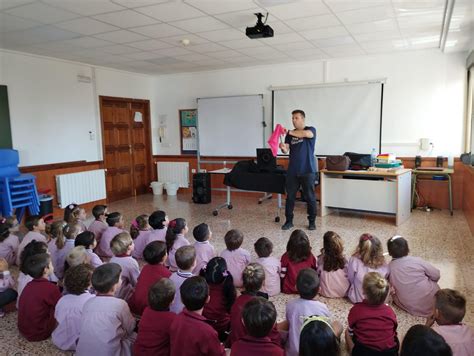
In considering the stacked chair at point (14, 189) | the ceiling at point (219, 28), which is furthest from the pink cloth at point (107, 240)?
the ceiling at point (219, 28)

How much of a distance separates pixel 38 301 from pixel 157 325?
956mm

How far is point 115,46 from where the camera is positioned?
544 centimetres

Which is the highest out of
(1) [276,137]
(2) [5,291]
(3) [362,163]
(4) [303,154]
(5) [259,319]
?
(1) [276,137]

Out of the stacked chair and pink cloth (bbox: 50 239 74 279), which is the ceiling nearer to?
the stacked chair

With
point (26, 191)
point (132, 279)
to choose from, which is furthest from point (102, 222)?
point (26, 191)

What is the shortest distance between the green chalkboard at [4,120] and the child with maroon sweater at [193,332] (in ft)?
16.0

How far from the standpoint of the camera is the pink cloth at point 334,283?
2.92 metres

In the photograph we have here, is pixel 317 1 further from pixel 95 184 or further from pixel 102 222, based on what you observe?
pixel 95 184

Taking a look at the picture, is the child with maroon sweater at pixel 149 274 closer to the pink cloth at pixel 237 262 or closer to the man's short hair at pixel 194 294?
the pink cloth at pixel 237 262

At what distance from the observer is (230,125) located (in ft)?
25.0

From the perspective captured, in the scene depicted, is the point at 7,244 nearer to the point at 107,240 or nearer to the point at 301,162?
the point at 107,240

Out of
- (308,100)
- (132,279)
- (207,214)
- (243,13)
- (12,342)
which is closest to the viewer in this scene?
(12,342)

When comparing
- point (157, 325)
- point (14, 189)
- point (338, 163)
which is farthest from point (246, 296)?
point (14, 189)

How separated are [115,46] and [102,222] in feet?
9.16
